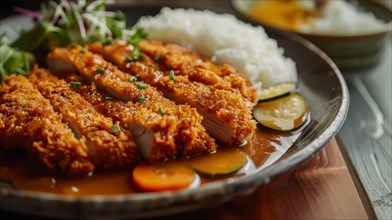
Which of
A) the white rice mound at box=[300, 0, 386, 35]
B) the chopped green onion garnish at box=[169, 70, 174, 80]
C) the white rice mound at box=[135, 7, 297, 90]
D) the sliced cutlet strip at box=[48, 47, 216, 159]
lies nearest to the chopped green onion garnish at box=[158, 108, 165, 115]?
the sliced cutlet strip at box=[48, 47, 216, 159]

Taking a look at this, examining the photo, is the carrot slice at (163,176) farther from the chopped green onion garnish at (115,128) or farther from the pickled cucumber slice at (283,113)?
the pickled cucumber slice at (283,113)

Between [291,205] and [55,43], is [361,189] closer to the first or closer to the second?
[291,205]

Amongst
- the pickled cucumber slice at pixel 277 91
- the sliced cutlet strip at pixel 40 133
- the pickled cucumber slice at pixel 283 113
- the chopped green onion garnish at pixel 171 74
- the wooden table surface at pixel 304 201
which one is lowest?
the wooden table surface at pixel 304 201

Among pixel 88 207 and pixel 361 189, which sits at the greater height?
pixel 88 207

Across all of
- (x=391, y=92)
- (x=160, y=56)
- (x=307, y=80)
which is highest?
(x=160, y=56)

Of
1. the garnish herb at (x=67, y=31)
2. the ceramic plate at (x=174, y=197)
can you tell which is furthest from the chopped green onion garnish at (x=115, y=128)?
the garnish herb at (x=67, y=31)

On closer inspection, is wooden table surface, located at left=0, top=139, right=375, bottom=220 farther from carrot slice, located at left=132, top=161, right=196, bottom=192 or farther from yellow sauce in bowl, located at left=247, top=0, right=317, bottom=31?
yellow sauce in bowl, located at left=247, top=0, right=317, bottom=31

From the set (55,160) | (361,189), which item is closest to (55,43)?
(55,160)
